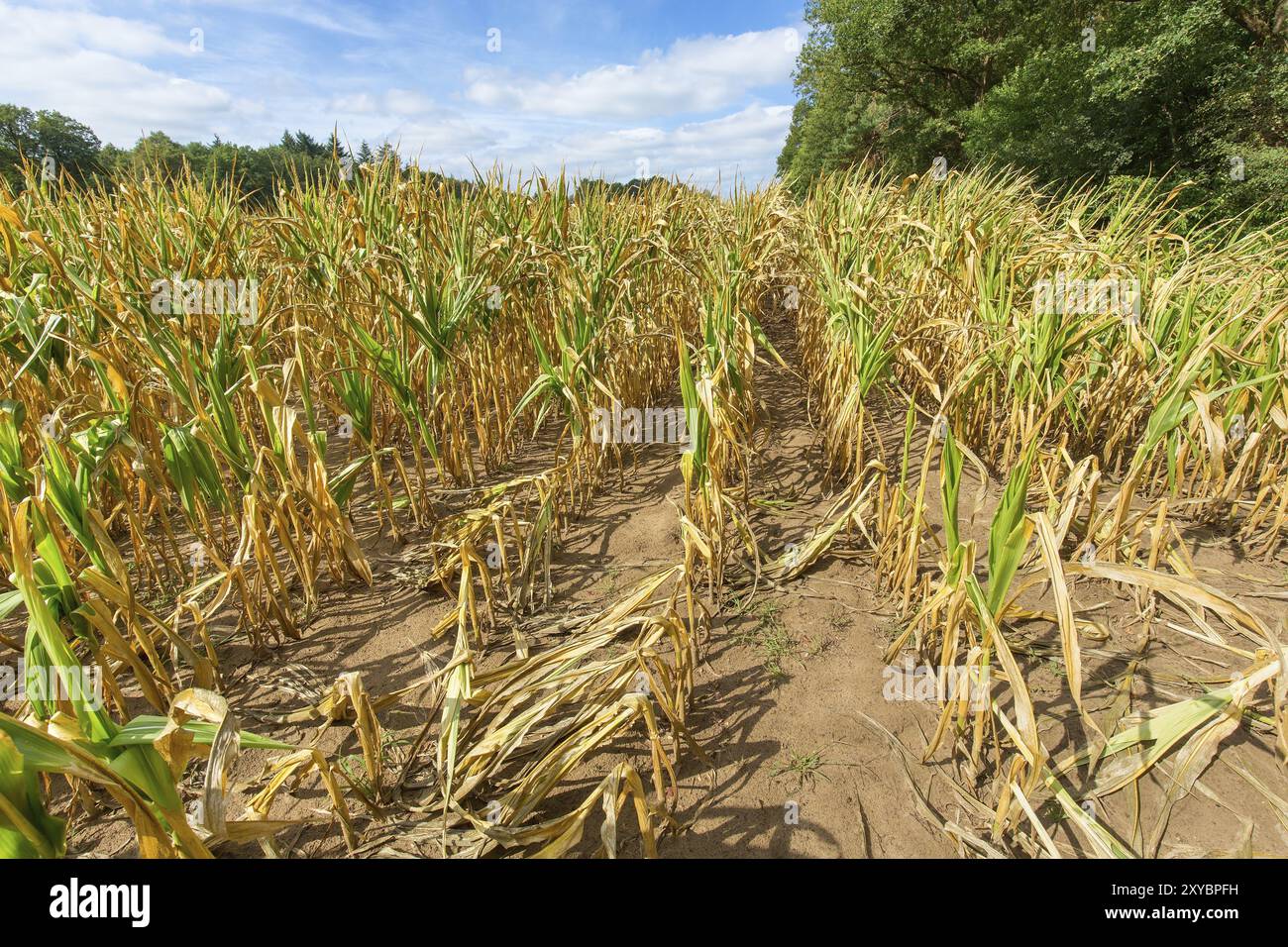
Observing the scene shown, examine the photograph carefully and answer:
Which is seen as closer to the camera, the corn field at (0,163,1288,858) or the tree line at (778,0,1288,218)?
the corn field at (0,163,1288,858)

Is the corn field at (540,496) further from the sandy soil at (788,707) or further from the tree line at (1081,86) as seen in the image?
the tree line at (1081,86)

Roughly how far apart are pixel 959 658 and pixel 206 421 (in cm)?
206

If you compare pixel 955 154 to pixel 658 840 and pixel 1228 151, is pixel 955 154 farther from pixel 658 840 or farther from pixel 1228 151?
pixel 658 840

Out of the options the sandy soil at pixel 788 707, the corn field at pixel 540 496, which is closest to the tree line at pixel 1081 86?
the corn field at pixel 540 496

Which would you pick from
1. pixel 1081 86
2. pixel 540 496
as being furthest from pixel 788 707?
pixel 1081 86

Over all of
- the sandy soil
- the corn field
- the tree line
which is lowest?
the sandy soil

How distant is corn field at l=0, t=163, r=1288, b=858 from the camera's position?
1.10 meters

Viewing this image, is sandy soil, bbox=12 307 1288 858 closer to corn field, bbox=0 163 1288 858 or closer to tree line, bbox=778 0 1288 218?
corn field, bbox=0 163 1288 858

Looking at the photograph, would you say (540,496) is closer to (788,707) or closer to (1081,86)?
(788,707)

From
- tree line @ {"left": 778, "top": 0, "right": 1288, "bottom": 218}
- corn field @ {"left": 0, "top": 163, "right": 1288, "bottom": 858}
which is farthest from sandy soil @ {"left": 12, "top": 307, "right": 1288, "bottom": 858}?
tree line @ {"left": 778, "top": 0, "right": 1288, "bottom": 218}

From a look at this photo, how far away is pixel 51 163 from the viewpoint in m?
2.86

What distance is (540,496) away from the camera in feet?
6.62

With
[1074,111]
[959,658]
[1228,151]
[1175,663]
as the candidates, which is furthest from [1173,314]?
[1074,111]

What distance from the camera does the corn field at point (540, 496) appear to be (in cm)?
110
